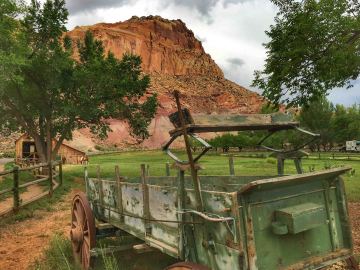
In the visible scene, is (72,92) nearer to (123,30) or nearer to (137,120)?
(137,120)

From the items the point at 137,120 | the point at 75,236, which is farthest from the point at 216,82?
the point at 75,236

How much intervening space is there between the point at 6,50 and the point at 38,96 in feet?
11.7

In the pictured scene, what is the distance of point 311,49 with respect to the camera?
11398 millimetres

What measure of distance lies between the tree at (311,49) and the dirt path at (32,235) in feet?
13.0

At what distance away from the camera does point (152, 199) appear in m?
4.47

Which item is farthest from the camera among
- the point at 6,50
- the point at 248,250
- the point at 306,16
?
the point at 6,50

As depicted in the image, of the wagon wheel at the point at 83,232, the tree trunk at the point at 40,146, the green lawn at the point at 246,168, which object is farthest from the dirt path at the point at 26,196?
the wagon wheel at the point at 83,232

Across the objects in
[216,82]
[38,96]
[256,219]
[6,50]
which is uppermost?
[216,82]

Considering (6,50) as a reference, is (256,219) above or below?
below

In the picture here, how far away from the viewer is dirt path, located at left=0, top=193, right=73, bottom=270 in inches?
291

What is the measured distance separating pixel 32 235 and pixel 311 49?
30.2ft

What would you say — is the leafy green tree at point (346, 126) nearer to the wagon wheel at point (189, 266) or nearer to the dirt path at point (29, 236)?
the dirt path at point (29, 236)

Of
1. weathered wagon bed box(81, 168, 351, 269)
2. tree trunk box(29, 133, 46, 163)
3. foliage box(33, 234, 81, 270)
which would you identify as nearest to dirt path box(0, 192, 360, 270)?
foliage box(33, 234, 81, 270)

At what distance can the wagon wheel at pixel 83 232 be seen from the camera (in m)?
6.06
